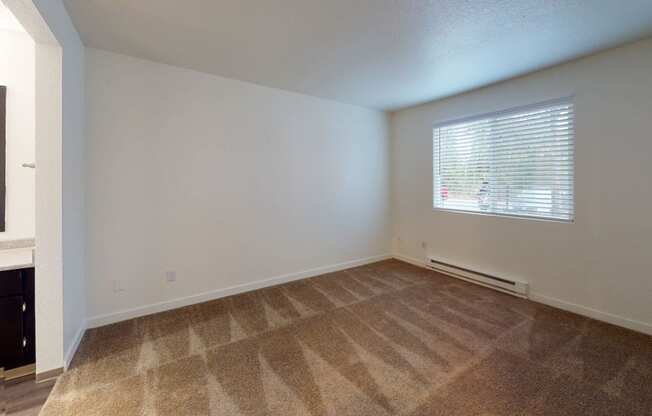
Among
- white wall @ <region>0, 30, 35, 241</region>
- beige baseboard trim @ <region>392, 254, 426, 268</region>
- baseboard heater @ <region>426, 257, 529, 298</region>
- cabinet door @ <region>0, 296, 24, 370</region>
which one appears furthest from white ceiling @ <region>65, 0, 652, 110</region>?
beige baseboard trim @ <region>392, 254, 426, 268</region>

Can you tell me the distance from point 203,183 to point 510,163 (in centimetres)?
353

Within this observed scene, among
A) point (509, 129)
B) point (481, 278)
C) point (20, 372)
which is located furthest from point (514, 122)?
point (20, 372)

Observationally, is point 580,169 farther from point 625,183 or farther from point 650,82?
point 650,82

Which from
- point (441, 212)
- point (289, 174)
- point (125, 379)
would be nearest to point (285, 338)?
point (125, 379)

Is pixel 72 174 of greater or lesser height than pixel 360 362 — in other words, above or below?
above

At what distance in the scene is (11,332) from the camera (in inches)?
71.1

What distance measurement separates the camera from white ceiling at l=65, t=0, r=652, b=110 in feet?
6.02

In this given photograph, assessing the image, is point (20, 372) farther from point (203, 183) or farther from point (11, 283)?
point (203, 183)

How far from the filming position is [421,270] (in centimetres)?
398

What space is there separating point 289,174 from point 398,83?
1.75 metres

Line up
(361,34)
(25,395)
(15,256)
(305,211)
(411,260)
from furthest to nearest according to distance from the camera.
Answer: (411,260), (305,211), (361,34), (15,256), (25,395)

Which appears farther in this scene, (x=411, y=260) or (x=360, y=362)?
(x=411, y=260)

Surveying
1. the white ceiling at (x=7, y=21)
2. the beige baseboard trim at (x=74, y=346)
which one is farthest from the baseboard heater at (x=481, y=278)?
the white ceiling at (x=7, y=21)

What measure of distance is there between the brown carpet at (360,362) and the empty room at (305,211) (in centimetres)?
2
